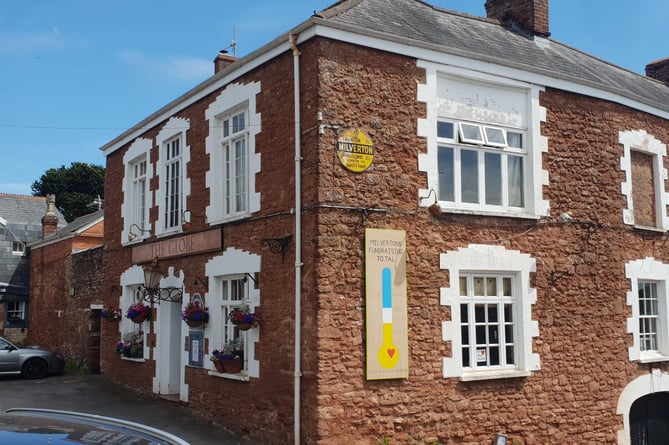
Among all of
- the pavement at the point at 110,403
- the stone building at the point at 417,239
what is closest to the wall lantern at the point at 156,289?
the stone building at the point at 417,239

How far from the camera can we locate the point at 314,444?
9648 mm

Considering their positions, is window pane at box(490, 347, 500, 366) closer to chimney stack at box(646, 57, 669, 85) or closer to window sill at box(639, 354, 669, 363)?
window sill at box(639, 354, 669, 363)

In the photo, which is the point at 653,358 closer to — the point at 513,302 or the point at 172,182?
the point at 513,302

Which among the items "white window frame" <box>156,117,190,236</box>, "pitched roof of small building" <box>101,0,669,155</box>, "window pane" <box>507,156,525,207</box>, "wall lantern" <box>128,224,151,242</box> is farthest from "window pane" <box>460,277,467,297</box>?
"wall lantern" <box>128,224,151,242</box>

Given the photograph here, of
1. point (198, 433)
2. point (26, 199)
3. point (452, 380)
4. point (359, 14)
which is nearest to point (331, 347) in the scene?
point (452, 380)

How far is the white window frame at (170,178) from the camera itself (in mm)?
14133

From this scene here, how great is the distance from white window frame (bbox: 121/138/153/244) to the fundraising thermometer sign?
7.19 meters

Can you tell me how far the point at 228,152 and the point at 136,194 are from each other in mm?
4916

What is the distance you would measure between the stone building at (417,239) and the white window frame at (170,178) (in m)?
0.12

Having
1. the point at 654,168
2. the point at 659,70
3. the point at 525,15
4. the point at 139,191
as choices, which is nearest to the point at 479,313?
the point at 654,168

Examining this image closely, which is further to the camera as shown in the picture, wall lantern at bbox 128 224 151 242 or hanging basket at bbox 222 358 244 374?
wall lantern at bbox 128 224 151 242

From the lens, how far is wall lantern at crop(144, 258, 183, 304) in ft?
46.9

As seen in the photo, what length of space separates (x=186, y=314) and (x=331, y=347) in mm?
3880

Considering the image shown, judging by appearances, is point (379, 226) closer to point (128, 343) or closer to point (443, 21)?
point (443, 21)
